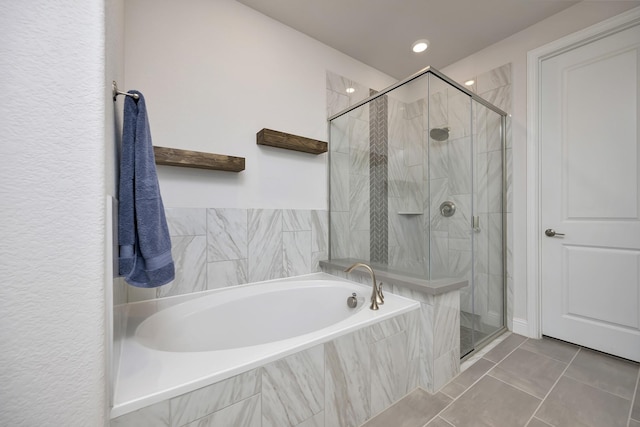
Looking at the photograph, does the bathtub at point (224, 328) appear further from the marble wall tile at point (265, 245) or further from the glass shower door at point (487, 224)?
the glass shower door at point (487, 224)

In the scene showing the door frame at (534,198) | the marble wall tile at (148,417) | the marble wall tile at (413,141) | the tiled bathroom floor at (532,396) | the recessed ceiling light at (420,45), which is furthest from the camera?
the recessed ceiling light at (420,45)

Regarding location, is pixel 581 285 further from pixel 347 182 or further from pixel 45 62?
pixel 45 62

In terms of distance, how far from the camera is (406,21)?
206 cm

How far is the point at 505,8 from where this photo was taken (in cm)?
193

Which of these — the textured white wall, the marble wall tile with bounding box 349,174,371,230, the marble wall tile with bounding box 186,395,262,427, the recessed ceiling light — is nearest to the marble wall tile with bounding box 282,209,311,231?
the marble wall tile with bounding box 349,174,371,230

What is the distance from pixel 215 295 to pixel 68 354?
116 centimetres

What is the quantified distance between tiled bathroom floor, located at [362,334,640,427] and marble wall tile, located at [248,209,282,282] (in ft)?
3.83

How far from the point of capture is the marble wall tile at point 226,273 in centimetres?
177

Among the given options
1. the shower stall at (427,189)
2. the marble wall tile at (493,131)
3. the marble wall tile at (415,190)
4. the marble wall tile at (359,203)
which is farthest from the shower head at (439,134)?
the marble wall tile at (359,203)

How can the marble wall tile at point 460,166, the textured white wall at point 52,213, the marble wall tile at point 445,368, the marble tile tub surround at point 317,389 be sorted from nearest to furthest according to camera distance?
the textured white wall at point 52,213 → the marble tile tub surround at point 317,389 → the marble wall tile at point 445,368 → the marble wall tile at point 460,166

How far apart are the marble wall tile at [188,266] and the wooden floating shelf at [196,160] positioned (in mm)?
494

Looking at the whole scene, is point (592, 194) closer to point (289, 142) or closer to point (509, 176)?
point (509, 176)

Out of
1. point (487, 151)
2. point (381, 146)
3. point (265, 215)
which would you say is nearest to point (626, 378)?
point (487, 151)

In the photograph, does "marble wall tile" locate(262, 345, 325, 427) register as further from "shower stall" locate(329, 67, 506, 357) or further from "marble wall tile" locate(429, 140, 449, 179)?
"marble wall tile" locate(429, 140, 449, 179)
